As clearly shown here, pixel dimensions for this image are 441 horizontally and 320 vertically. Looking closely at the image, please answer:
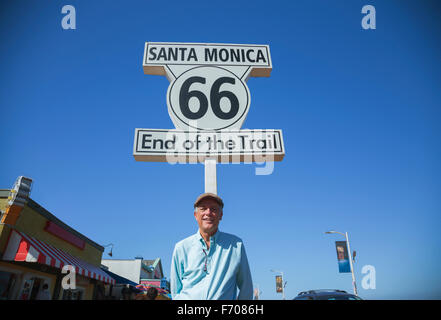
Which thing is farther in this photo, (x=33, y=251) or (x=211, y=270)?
(x=33, y=251)

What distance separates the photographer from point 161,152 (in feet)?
9.48

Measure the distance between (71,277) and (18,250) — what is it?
4.43 metres

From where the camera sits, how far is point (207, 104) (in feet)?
10.4

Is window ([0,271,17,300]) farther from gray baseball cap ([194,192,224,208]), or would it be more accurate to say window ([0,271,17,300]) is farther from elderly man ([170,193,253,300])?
gray baseball cap ([194,192,224,208])

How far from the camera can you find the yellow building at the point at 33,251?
7.79m

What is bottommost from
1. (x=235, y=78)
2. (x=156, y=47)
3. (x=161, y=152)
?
(x=161, y=152)

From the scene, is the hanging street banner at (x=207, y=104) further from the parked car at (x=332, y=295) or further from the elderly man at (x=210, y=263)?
the parked car at (x=332, y=295)

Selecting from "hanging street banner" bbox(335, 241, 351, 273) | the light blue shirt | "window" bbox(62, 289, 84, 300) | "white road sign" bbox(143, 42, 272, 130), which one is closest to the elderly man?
the light blue shirt

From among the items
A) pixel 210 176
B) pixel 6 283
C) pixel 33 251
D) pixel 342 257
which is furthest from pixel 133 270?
pixel 210 176

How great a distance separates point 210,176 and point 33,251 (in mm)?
7835

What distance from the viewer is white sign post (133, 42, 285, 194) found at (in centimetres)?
290

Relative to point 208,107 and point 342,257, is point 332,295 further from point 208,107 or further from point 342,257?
point 342,257
